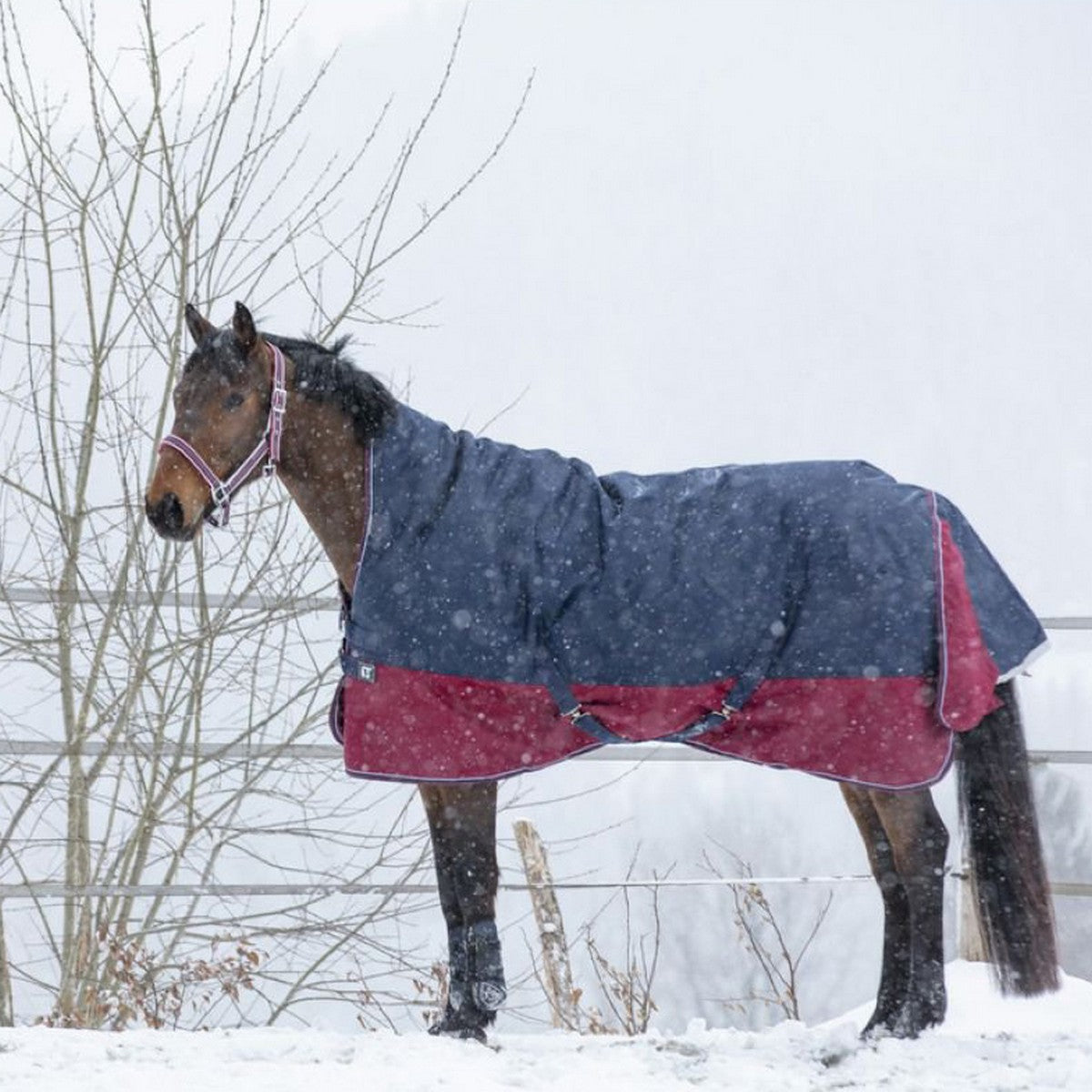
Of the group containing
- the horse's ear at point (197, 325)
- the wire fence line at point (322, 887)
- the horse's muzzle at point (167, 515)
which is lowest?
the wire fence line at point (322, 887)

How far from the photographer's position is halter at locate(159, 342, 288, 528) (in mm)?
3193

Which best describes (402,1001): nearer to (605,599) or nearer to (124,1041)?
(124,1041)

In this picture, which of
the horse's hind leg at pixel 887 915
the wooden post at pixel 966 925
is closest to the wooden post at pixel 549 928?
the wooden post at pixel 966 925

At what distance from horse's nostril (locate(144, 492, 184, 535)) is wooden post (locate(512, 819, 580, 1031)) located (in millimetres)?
2116

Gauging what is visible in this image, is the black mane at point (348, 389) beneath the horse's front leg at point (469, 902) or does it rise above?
above

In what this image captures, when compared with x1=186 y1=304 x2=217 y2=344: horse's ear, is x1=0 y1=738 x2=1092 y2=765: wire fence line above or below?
below

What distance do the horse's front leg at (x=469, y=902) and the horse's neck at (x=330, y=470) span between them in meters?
0.58

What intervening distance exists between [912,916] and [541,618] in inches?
44.5

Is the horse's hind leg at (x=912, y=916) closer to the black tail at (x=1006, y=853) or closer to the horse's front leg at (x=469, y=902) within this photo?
the black tail at (x=1006, y=853)

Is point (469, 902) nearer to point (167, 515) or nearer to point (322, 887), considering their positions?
point (167, 515)

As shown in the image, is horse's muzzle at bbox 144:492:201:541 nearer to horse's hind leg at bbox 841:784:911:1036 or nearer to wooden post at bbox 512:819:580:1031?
horse's hind leg at bbox 841:784:911:1036

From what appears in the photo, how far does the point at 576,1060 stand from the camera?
2.95 m

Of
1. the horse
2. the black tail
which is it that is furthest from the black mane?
the black tail

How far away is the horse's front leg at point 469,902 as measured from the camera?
3188 millimetres
